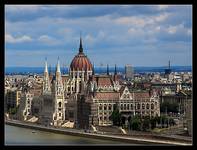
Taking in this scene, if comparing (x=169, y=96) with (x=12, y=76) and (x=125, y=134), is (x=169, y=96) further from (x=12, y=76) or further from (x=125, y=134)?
(x=12, y=76)

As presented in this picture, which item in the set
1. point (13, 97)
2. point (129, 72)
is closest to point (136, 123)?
point (13, 97)

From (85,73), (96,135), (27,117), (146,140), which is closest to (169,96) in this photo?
(85,73)

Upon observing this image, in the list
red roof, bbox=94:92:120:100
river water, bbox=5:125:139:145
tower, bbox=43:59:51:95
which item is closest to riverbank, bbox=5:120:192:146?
river water, bbox=5:125:139:145

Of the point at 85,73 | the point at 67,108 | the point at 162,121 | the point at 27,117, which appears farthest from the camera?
the point at 85,73

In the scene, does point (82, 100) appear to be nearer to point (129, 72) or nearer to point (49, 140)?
point (49, 140)

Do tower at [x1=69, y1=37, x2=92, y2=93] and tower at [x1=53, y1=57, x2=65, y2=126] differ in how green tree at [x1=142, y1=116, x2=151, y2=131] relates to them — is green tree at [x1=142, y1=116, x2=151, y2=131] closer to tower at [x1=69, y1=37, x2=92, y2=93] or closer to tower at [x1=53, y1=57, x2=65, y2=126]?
tower at [x1=53, y1=57, x2=65, y2=126]

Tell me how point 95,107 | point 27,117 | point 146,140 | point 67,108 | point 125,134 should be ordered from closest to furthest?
point 146,140 < point 125,134 < point 95,107 < point 67,108 < point 27,117

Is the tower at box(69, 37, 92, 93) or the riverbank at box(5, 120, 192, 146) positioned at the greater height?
the tower at box(69, 37, 92, 93)
